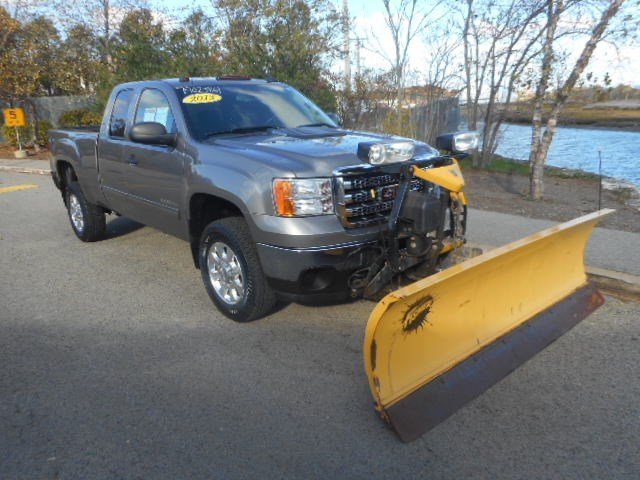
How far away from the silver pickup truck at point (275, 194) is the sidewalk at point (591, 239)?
228 centimetres

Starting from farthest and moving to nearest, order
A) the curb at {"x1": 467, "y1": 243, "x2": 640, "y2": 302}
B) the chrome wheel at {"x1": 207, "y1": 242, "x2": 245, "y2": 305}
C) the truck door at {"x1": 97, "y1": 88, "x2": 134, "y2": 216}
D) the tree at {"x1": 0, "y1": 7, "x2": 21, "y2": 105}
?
the tree at {"x1": 0, "y1": 7, "x2": 21, "y2": 105} → the truck door at {"x1": 97, "y1": 88, "x2": 134, "y2": 216} → the curb at {"x1": 467, "y1": 243, "x2": 640, "y2": 302} → the chrome wheel at {"x1": 207, "y1": 242, "x2": 245, "y2": 305}

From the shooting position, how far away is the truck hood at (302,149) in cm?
356

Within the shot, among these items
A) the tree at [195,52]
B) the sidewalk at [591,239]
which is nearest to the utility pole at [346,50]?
the tree at [195,52]

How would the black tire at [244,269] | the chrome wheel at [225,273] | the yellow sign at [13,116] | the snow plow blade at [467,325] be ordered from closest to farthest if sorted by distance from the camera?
the snow plow blade at [467,325], the black tire at [244,269], the chrome wheel at [225,273], the yellow sign at [13,116]

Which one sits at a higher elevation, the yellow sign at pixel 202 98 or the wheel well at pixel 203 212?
the yellow sign at pixel 202 98

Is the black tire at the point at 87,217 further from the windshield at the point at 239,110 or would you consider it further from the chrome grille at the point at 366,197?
the chrome grille at the point at 366,197

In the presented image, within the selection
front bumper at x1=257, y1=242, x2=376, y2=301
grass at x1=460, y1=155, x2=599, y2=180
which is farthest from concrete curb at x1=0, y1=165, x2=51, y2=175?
Answer: front bumper at x1=257, y1=242, x2=376, y2=301

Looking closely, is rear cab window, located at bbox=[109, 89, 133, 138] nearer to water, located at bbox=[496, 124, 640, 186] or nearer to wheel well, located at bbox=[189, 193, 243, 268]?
wheel well, located at bbox=[189, 193, 243, 268]

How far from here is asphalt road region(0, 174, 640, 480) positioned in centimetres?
264

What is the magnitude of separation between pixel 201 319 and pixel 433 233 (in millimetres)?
2074

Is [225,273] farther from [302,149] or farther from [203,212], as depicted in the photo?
[302,149]

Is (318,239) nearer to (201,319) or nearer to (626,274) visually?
(201,319)

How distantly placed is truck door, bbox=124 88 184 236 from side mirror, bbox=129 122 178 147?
0.57 ft

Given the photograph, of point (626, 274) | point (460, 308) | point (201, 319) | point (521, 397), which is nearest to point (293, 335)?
point (201, 319)
